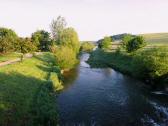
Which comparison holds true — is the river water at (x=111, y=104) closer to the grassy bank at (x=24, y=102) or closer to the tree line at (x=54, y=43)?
the grassy bank at (x=24, y=102)

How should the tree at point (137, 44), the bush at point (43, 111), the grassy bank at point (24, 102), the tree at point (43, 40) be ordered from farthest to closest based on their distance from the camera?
the tree at point (43, 40), the tree at point (137, 44), the bush at point (43, 111), the grassy bank at point (24, 102)

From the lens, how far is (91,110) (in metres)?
40.2

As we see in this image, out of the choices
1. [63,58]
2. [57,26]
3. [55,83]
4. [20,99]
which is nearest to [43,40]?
[57,26]

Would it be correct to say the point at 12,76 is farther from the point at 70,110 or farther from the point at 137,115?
the point at 137,115

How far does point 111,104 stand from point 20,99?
15994mm

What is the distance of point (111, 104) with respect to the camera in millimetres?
43625

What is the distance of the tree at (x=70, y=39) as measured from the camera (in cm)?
10094

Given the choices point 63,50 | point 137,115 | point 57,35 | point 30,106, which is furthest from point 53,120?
point 57,35

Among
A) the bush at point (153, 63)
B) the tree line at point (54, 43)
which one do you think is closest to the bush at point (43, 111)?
the bush at point (153, 63)

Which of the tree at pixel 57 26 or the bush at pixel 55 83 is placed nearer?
the bush at pixel 55 83

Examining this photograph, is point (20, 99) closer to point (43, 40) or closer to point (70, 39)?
point (70, 39)

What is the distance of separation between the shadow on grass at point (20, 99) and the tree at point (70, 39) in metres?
50.9

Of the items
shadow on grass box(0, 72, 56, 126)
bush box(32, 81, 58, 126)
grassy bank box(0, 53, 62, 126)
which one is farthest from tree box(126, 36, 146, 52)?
bush box(32, 81, 58, 126)

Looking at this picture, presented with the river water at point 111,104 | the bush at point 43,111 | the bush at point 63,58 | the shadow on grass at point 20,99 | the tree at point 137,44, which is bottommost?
the river water at point 111,104
